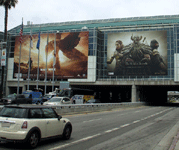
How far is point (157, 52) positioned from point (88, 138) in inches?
2295

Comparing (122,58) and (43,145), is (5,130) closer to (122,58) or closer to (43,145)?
(43,145)

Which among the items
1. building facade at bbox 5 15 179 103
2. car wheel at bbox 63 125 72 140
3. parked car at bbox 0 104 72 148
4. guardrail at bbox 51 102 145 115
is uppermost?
building facade at bbox 5 15 179 103

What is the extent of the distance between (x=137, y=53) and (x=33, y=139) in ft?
201

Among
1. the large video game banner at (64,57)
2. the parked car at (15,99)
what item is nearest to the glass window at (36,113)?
the parked car at (15,99)

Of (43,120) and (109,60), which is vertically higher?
(109,60)

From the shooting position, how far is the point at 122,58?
67500 mm

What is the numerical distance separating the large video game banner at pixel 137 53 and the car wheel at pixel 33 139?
59572 mm

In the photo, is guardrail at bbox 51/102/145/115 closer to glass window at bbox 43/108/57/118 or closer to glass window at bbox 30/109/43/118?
glass window at bbox 43/108/57/118

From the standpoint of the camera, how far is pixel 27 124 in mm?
7844

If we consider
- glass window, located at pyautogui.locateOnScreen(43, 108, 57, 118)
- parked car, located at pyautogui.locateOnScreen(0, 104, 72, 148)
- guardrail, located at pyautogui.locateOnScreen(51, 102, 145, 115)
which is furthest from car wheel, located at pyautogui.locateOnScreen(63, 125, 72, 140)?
guardrail, located at pyautogui.locateOnScreen(51, 102, 145, 115)

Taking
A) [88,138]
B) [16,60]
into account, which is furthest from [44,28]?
[88,138]

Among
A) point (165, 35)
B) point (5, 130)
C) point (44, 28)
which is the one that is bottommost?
point (5, 130)

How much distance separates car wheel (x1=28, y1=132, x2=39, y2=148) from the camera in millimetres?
7941

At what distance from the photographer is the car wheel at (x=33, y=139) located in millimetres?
7941
